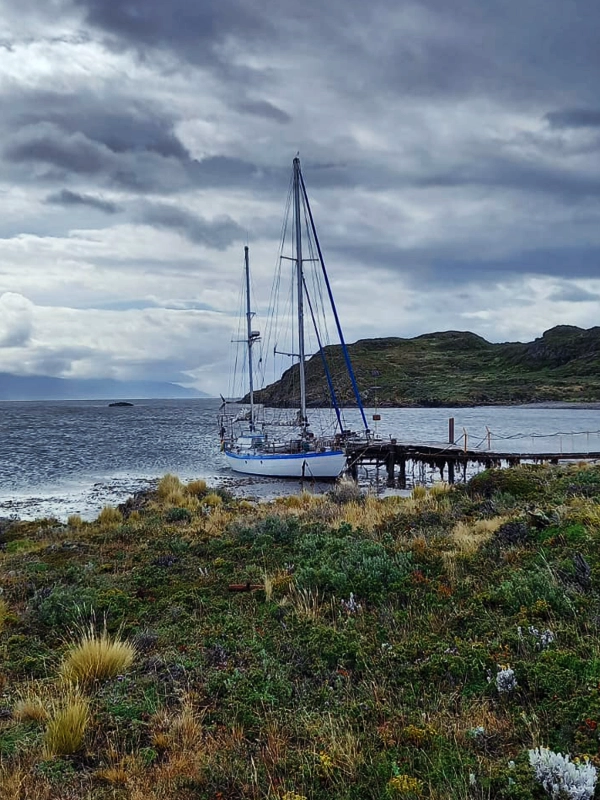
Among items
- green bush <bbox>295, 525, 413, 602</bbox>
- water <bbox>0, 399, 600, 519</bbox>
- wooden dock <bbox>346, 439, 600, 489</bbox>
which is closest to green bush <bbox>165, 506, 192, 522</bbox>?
water <bbox>0, 399, 600, 519</bbox>

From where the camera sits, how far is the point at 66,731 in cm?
440

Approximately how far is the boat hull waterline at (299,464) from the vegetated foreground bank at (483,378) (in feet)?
279

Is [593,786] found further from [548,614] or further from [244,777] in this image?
[548,614]

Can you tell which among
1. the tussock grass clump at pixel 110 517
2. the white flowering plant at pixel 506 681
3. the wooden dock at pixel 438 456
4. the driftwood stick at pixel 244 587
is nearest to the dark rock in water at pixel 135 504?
the tussock grass clump at pixel 110 517

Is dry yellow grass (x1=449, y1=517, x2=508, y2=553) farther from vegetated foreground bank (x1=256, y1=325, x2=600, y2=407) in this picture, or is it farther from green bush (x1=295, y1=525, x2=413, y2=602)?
vegetated foreground bank (x1=256, y1=325, x2=600, y2=407)

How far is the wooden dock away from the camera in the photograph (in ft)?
102

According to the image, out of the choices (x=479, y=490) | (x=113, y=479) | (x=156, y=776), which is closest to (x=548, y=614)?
(x=156, y=776)

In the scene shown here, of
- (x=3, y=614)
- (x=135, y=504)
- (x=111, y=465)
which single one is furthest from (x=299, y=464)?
(x=3, y=614)

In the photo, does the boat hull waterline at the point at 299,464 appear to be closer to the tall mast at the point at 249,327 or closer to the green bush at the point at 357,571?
the tall mast at the point at 249,327

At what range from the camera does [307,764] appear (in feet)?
12.4

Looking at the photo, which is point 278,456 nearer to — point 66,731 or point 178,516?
point 178,516

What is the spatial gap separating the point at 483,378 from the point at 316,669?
164 metres

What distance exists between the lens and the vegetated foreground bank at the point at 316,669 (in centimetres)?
380

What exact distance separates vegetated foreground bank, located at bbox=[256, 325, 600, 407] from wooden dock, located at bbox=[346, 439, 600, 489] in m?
83.7
